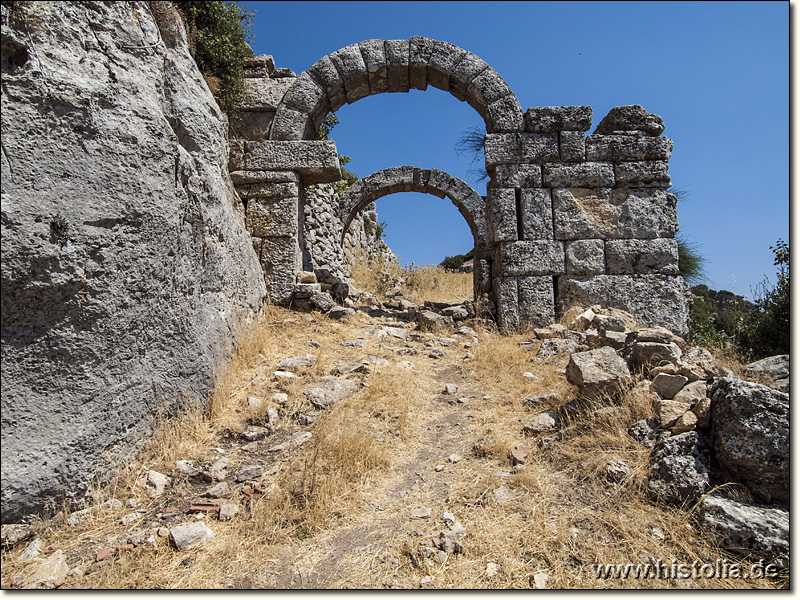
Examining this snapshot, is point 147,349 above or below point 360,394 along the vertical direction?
above

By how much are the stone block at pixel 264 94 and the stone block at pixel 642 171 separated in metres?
4.55

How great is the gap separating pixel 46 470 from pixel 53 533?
272mm

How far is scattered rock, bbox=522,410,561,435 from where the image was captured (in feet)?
10.4

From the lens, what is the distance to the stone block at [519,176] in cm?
625

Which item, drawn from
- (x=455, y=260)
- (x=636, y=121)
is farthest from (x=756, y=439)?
(x=455, y=260)

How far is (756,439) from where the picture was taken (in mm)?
2367

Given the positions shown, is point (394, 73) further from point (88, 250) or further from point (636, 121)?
point (88, 250)

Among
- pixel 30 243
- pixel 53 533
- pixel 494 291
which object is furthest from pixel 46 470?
pixel 494 291

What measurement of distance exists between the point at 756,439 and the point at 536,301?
3862 millimetres

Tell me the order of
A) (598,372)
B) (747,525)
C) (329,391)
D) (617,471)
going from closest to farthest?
(747,525)
(617,471)
(598,372)
(329,391)

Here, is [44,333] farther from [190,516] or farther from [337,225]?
[337,225]

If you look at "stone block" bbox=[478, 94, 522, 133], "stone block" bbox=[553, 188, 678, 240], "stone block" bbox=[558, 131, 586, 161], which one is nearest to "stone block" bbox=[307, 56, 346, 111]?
"stone block" bbox=[478, 94, 522, 133]

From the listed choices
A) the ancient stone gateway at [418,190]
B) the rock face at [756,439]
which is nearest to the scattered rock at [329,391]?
the rock face at [756,439]

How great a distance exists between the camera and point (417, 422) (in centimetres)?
353
